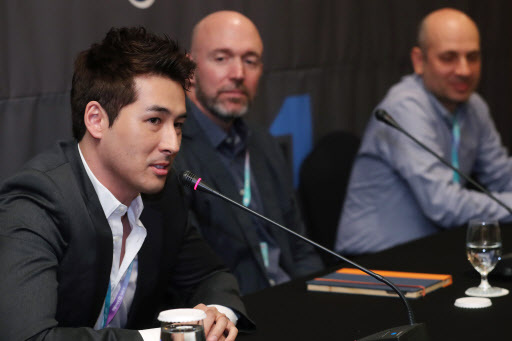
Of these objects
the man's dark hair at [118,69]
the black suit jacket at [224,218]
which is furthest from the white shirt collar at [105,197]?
the black suit jacket at [224,218]

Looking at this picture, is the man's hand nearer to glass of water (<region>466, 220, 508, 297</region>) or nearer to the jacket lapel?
glass of water (<region>466, 220, 508, 297</region>)

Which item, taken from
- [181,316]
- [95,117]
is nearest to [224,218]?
[95,117]

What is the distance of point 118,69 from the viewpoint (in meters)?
1.81

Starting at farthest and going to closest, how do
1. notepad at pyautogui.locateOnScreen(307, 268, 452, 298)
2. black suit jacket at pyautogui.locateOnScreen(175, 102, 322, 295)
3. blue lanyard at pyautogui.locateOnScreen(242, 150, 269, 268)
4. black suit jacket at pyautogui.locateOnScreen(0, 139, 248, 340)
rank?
blue lanyard at pyautogui.locateOnScreen(242, 150, 269, 268) → black suit jacket at pyautogui.locateOnScreen(175, 102, 322, 295) → notepad at pyautogui.locateOnScreen(307, 268, 452, 298) → black suit jacket at pyautogui.locateOnScreen(0, 139, 248, 340)

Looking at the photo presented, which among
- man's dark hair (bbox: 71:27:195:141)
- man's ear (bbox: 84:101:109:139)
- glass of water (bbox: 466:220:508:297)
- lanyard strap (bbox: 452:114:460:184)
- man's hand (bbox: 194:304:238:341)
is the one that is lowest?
man's hand (bbox: 194:304:238:341)

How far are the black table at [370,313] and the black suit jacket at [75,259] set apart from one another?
0.10 meters

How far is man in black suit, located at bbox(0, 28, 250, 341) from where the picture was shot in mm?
1521

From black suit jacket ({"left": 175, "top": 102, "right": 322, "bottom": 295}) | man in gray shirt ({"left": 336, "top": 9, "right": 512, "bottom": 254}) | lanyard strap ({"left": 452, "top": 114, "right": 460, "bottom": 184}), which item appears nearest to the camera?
black suit jacket ({"left": 175, "top": 102, "right": 322, "bottom": 295})

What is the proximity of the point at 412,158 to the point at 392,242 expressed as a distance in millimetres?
401

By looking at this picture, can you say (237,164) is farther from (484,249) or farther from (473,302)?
(473,302)

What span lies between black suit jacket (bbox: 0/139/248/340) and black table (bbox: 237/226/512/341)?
10 centimetres

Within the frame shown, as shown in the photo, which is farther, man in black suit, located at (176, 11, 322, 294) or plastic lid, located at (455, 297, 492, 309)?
man in black suit, located at (176, 11, 322, 294)

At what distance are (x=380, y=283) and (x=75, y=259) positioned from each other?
2.53ft

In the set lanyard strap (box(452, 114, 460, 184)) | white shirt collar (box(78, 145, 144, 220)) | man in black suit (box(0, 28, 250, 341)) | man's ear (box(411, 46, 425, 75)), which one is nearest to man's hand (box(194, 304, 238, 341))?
man in black suit (box(0, 28, 250, 341))
